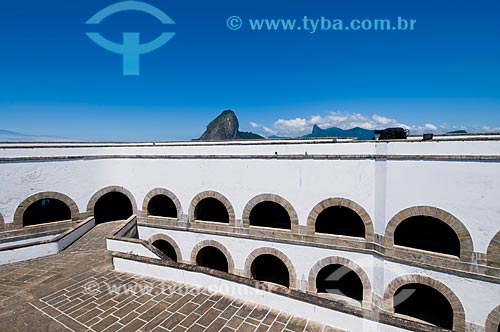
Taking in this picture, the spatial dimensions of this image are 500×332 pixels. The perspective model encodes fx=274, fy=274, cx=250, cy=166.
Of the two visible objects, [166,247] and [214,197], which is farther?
[166,247]

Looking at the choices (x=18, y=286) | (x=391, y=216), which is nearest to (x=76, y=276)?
(x=18, y=286)

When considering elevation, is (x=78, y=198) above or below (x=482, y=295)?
above

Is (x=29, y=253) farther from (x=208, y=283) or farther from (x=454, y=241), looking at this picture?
(x=454, y=241)

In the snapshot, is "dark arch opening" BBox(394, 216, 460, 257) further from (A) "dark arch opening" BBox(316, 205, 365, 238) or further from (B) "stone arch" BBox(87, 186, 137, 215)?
(B) "stone arch" BBox(87, 186, 137, 215)

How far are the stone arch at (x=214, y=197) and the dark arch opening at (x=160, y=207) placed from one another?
2332 mm

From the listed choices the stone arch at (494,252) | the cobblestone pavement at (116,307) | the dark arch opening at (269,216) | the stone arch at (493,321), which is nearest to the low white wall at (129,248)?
the cobblestone pavement at (116,307)

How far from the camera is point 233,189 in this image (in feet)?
36.3

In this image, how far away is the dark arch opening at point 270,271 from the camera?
39.7 feet

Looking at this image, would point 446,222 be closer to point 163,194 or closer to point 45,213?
point 163,194

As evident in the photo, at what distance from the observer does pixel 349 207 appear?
9406mm

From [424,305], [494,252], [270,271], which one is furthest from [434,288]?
[270,271]

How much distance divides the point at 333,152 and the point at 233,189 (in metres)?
4.14

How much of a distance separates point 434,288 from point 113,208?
15.0 meters

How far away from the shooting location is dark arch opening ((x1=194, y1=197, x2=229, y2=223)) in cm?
1229
